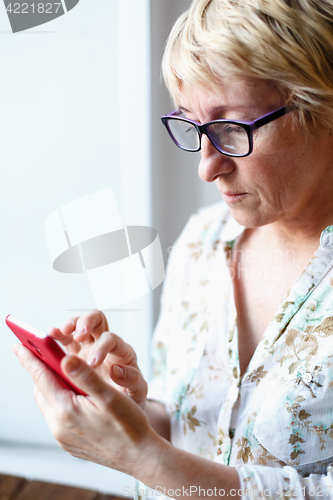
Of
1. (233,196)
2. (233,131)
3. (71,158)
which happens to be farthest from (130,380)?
(71,158)

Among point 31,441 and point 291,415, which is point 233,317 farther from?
point 31,441

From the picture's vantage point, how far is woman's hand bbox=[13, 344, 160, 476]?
0.69m

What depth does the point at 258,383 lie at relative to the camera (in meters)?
0.99

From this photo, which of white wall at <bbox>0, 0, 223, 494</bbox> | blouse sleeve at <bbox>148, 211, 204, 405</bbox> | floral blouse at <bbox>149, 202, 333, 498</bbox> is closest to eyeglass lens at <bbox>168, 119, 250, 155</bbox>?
floral blouse at <bbox>149, 202, 333, 498</bbox>

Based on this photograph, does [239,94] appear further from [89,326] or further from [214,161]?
[89,326]

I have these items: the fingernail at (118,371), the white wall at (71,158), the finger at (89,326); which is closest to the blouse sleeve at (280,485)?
the fingernail at (118,371)

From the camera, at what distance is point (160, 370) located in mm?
1360

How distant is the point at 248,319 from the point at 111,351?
16.0 inches

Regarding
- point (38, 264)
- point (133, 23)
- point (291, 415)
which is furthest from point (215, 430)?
point (133, 23)

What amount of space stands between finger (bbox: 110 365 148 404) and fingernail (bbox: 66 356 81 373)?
0.29 m

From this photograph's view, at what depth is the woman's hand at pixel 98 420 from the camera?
0.69 m

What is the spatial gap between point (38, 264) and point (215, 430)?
765 mm

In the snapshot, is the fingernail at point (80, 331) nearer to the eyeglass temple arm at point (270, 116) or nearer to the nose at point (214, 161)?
the nose at point (214, 161)

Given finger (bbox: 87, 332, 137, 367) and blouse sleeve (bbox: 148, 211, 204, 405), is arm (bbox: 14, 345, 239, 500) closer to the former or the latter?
finger (bbox: 87, 332, 137, 367)
